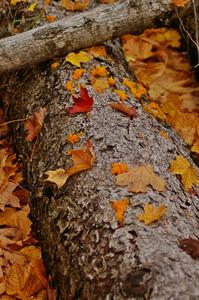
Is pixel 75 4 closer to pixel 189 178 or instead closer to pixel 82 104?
pixel 82 104

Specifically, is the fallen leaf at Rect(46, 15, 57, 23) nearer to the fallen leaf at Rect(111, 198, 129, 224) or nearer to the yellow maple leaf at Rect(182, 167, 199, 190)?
the yellow maple leaf at Rect(182, 167, 199, 190)

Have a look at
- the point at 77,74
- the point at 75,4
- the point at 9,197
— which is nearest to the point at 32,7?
the point at 75,4

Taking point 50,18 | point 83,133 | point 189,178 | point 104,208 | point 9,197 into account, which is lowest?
point 9,197

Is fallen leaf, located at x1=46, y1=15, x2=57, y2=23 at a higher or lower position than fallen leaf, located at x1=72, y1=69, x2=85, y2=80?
higher

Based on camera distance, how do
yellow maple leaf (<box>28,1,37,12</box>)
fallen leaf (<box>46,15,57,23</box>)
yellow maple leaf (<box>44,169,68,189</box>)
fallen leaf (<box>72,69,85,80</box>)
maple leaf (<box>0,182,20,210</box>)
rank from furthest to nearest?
1. yellow maple leaf (<box>28,1,37,12</box>)
2. fallen leaf (<box>46,15,57,23</box>)
3. fallen leaf (<box>72,69,85,80</box>)
4. maple leaf (<box>0,182,20,210</box>)
5. yellow maple leaf (<box>44,169,68,189</box>)

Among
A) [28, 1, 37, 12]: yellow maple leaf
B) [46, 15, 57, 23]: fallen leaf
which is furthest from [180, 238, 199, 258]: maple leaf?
[28, 1, 37, 12]: yellow maple leaf

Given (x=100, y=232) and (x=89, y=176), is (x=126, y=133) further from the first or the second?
(x=100, y=232)

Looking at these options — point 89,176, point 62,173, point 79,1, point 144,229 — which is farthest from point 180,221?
point 79,1
